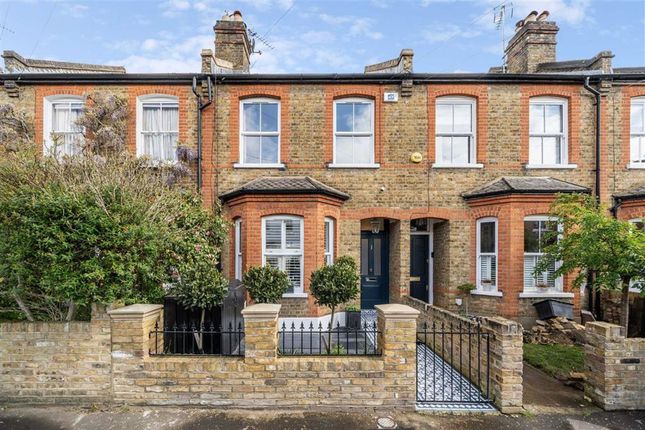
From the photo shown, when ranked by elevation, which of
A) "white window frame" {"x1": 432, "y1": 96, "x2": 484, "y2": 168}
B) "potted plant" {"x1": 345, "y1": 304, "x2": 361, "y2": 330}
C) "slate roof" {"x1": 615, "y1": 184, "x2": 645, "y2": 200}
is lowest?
"potted plant" {"x1": 345, "y1": 304, "x2": 361, "y2": 330}

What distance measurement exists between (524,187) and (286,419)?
314 inches

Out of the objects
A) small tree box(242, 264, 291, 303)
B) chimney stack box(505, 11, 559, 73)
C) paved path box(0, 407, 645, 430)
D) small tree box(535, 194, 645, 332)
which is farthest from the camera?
chimney stack box(505, 11, 559, 73)

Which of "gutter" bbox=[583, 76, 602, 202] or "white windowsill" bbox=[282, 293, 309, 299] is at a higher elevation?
"gutter" bbox=[583, 76, 602, 202]

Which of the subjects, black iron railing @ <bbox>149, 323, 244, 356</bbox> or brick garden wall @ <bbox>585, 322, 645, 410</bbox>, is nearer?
brick garden wall @ <bbox>585, 322, 645, 410</bbox>

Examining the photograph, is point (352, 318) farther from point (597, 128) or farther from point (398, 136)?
point (597, 128)

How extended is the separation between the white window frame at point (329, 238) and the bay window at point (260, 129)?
2383 mm

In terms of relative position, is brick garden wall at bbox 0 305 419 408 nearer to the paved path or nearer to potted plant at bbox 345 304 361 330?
the paved path

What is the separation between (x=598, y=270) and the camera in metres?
6.33

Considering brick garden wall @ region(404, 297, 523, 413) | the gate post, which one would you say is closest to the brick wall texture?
brick garden wall @ region(404, 297, 523, 413)

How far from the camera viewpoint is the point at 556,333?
26.5 ft

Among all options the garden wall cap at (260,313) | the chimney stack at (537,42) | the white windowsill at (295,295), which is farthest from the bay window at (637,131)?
the garden wall cap at (260,313)

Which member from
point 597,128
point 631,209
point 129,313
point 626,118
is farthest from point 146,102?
point 631,209

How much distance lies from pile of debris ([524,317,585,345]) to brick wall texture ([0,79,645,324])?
198cm

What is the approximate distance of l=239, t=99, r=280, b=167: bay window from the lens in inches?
383
